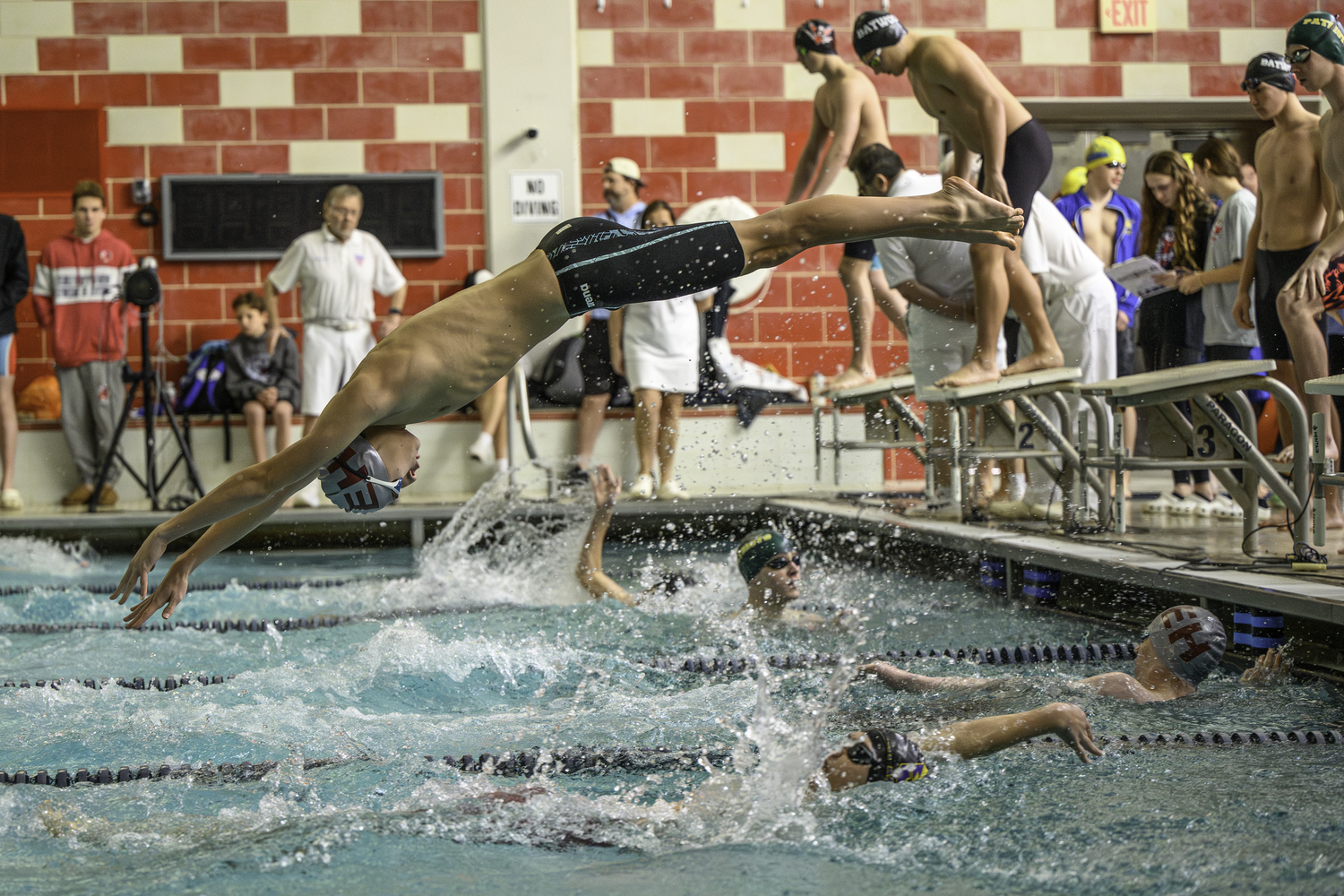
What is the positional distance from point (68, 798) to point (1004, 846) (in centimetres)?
203

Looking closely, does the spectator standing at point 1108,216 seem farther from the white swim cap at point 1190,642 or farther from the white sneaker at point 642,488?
the white swim cap at point 1190,642

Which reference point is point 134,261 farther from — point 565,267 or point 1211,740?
point 1211,740

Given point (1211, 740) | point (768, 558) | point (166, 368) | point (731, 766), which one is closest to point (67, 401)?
point (166, 368)

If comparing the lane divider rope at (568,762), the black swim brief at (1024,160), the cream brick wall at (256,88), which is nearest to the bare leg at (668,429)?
the black swim brief at (1024,160)

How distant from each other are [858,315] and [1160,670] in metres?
3.12

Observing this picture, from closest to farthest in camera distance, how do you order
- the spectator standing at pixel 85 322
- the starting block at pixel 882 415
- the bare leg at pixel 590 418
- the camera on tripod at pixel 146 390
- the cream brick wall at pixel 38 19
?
1. the starting block at pixel 882 415
2. the camera on tripod at pixel 146 390
3. the spectator standing at pixel 85 322
4. the bare leg at pixel 590 418
5. the cream brick wall at pixel 38 19

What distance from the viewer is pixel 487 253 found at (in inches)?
379

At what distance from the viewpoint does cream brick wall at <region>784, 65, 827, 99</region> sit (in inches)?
382

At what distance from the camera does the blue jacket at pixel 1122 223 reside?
7.72m

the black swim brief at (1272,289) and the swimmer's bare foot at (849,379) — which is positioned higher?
the black swim brief at (1272,289)

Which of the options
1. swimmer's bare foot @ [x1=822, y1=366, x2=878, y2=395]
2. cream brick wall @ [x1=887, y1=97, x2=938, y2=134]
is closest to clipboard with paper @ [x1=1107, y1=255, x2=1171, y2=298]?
swimmer's bare foot @ [x1=822, y1=366, x2=878, y2=395]

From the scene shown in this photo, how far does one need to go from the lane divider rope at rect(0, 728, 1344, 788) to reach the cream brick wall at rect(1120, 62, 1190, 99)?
7.97 meters

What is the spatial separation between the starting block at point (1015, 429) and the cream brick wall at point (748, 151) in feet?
12.4

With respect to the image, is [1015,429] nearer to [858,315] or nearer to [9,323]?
[858,315]
